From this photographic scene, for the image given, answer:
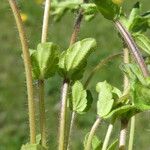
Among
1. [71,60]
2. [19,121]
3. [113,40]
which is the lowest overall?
[71,60]

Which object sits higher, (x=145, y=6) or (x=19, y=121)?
(x=145, y=6)

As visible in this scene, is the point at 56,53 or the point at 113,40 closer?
the point at 56,53

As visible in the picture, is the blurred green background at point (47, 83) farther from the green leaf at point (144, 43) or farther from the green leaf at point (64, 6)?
the green leaf at point (144, 43)

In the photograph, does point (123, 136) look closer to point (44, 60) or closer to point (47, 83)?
point (44, 60)

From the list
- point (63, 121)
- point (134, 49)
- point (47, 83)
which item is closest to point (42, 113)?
point (63, 121)

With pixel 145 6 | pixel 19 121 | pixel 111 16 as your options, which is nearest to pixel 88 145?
pixel 111 16

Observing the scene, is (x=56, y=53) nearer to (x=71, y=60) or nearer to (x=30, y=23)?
(x=71, y=60)
